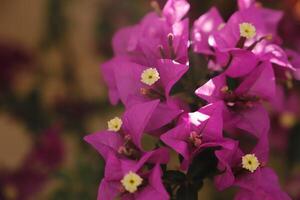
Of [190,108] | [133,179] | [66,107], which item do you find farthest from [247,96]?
[66,107]

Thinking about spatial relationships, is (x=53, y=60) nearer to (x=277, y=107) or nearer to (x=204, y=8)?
(x=204, y=8)

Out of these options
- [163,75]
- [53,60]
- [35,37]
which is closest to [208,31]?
[163,75]

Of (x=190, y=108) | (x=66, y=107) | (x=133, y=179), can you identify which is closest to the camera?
(x=133, y=179)

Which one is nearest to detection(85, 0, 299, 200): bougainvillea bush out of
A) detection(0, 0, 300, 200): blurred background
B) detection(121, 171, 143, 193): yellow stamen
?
detection(121, 171, 143, 193): yellow stamen

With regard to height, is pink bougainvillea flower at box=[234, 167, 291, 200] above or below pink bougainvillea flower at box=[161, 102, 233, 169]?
below

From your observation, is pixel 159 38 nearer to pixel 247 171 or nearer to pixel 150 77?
pixel 150 77

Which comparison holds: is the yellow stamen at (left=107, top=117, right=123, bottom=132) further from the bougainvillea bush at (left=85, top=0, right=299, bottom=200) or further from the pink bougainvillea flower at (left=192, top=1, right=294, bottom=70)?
the pink bougainvillea flower at (left=192, top=1, right=294, bottom=70)
